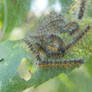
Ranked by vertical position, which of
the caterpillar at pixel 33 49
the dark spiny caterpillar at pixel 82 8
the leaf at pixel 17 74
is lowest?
the leaf at pixel 17 74

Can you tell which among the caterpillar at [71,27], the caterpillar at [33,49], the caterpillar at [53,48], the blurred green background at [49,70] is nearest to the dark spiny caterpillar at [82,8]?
the blurred green background at [49,70]

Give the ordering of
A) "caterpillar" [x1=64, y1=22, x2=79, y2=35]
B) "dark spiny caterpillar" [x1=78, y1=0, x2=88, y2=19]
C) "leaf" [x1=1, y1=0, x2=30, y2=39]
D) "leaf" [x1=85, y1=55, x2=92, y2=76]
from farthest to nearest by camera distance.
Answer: "leaf" [x1=1, y1=0, x2=30, y2=39] < "dark spiny caterpillar" [x1=78, y1=0, x2=88, y2=19] < "caterpillar" [x1=64, y1=22, x2=79, y2=35] < "leaf" [x1=85, y1=55, x2=92, y2=76]

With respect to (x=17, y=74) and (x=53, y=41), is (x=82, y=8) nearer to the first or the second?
(x=53, y=41)

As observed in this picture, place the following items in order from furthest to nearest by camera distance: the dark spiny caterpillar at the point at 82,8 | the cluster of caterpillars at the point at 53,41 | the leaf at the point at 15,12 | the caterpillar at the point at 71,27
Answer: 1. the leaf at the point at 15,12
2. the dark spiny caterpillar at the point at 82,8
3. the caterpillar at the point at 71,27
4. the cluster of caterpillars at the point at 53,41

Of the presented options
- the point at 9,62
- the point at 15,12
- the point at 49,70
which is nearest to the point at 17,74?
the point at 9,62

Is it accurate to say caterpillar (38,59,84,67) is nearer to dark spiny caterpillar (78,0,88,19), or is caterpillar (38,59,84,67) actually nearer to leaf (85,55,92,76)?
leaf (85,55,92,76)

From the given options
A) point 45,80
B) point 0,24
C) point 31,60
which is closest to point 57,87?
point 45,80

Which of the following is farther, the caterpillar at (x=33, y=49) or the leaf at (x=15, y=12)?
the leaf at (x=15, y=12)

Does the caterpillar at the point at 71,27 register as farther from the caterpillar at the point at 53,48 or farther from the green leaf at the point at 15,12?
the green leaf at the point at 15,12

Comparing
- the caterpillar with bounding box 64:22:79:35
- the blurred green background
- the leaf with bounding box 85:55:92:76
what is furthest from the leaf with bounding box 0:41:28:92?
the leaf with bounding box 85:55:92:76

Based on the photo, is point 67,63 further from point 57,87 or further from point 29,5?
point 29,5

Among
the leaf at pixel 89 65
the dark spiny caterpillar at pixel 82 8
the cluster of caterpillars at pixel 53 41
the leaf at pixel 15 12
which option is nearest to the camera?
the leaf at pixel 89 65
